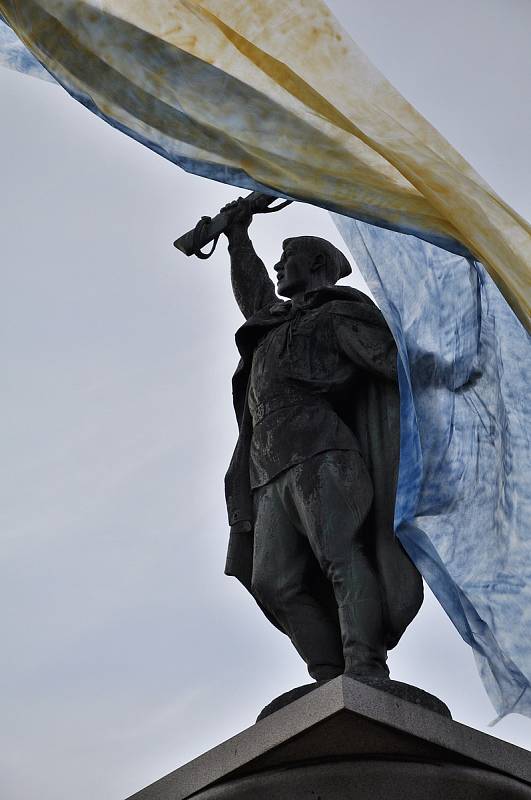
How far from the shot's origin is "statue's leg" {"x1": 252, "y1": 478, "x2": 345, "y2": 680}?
6266 millimetres

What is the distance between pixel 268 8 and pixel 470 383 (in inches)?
78.2

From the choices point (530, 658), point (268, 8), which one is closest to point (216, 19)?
point (268, 8)

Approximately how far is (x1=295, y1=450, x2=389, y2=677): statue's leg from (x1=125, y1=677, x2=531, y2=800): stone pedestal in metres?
0.46

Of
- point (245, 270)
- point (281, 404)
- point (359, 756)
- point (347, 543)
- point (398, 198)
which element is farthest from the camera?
point (245, 270)

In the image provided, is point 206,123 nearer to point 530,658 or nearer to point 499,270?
point 499,270

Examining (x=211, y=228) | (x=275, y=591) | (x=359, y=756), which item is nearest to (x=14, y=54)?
(x=211, y=228)

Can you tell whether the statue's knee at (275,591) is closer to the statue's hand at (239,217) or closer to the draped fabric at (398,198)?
the draped fabric at (398,198)

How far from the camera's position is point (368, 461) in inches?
260

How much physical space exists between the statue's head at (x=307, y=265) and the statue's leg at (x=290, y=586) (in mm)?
1197

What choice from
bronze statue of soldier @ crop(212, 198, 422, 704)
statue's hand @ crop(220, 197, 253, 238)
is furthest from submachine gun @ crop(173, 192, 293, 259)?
bronze statue of soldier @ crop(212, 198, 422, 704)

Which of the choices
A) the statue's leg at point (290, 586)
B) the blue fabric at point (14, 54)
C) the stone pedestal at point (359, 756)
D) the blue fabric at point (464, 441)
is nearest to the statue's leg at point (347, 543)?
the statue's leg at point (290, 586)

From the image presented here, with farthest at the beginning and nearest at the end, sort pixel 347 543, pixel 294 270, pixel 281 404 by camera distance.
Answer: pixel 294 270 < pixel 281 404 < pixel 347 543

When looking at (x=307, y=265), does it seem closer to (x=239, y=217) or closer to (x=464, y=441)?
(x=239, y=217)

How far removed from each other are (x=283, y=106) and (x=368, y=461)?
1.68m
